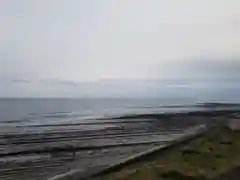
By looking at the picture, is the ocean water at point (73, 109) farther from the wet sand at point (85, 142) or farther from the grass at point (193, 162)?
the grass at point (193, 162)

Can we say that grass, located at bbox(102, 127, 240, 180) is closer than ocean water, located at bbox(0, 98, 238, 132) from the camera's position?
Yes

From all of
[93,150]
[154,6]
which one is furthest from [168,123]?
[154,6]

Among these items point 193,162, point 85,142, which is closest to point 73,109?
point 85,142

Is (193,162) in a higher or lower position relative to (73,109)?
lower

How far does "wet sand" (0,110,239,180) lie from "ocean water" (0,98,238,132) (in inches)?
1.0

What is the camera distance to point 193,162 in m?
1.04

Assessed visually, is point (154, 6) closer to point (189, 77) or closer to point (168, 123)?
point (189, 77)

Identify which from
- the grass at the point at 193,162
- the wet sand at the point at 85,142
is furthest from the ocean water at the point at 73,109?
the grass at the point at 193,162

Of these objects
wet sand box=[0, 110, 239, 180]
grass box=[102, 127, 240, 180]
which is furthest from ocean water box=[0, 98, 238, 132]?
grass box=[102, 127, 240, 180]

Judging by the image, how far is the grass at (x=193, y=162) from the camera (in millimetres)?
988

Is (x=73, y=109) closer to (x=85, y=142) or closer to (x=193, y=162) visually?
(x=85, y=142)

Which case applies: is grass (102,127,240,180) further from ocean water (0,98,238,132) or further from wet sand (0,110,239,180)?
ocean water (0,98,238,132)

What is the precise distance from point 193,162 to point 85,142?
0.26 m

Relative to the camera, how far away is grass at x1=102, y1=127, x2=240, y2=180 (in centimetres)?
99
